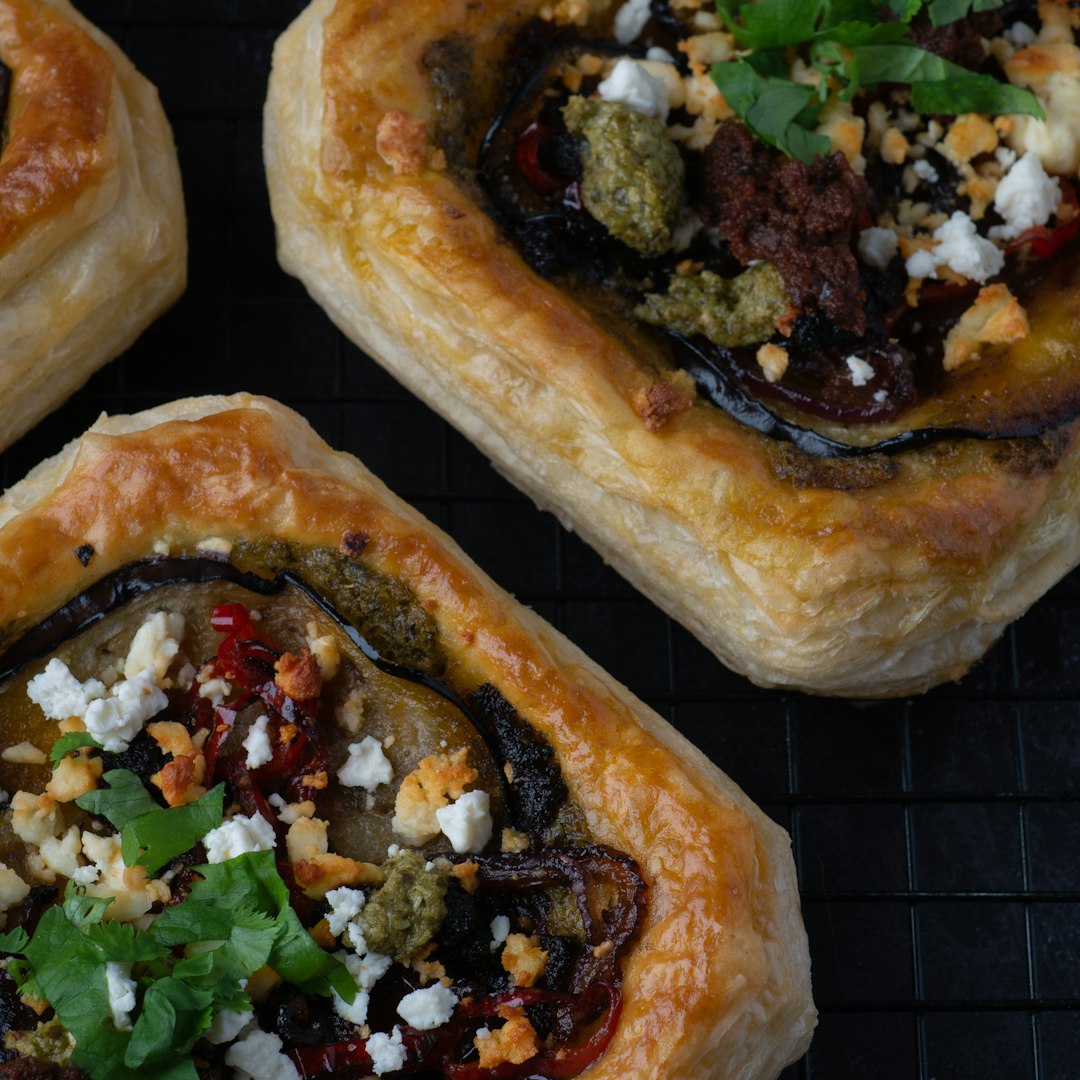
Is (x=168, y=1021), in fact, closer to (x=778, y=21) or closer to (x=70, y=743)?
(x=70, y=743)

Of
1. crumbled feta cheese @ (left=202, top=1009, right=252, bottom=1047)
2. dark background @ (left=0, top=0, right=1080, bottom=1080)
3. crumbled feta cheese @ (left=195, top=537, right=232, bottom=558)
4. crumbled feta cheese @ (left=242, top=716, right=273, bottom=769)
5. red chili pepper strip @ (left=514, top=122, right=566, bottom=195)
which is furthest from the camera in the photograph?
dark background @ (left=0, top=0, right=1080, bottom=1080)

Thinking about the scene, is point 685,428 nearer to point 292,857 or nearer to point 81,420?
point 292,857

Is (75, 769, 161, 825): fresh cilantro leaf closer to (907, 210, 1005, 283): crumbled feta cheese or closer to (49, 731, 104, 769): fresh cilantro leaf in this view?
(49, 731, 104, 769): fresh cilantro leaf

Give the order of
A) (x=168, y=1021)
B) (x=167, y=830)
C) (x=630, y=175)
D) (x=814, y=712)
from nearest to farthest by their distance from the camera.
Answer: (x=168, y=1021) → (x=167, y=830) → (x=630, y=175) → (x=814, y=712)

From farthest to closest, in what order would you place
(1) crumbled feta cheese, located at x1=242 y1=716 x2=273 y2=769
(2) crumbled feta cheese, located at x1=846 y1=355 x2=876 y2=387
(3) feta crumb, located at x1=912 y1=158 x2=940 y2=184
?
(3) feta crumb, located at x1=912 y1=158 x2=940 y2=184 → (2) crumbled feta cheese, located at x1=846 y1=355 x2=876 y2=387 → (1) crumbled feta cheese, located at x1=242 y1=716 x2=273 y2=769

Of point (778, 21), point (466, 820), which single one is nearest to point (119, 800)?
point (466, 820)

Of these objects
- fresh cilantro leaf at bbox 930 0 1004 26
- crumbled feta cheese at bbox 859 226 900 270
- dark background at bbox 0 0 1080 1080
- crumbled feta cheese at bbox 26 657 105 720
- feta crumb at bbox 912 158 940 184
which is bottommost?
dark background at bbox 0 0 1080 1080

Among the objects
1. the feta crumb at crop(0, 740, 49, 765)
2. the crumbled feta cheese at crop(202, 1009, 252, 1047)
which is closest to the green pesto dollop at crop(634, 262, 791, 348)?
the feta crumb at crop(0, 740, 49, 765)
